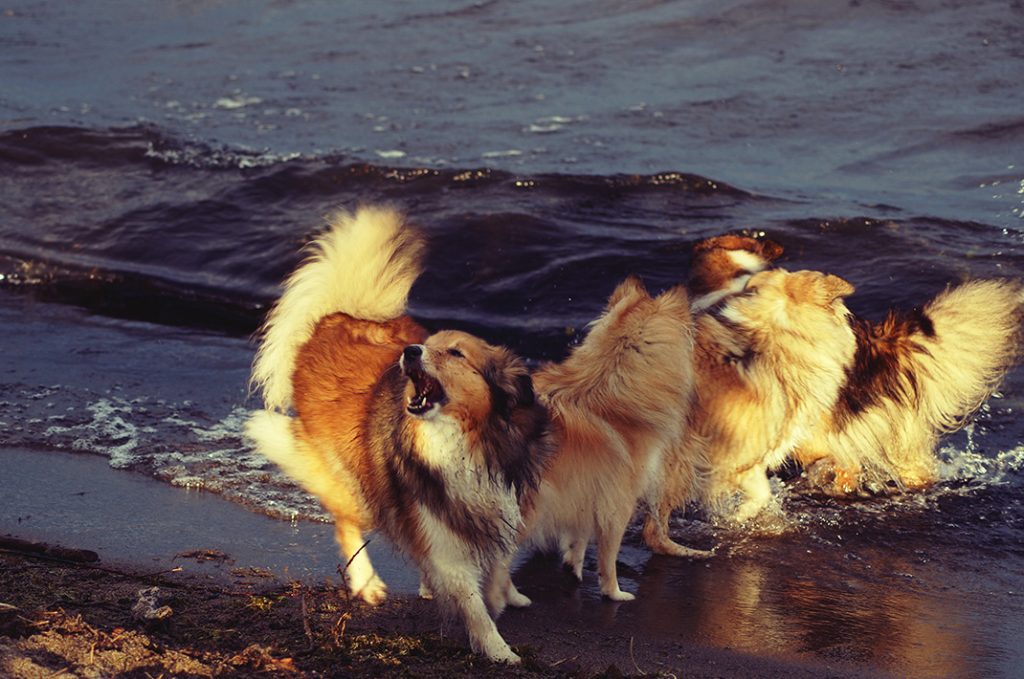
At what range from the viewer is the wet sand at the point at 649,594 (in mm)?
4301

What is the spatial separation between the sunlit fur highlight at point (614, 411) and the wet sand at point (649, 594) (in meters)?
0.32

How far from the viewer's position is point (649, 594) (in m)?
4.97

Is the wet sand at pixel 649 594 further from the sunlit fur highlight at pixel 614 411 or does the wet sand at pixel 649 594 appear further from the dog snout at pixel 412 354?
the dog snout at pixel 412 354

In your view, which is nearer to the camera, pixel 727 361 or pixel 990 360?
pixel 727 361

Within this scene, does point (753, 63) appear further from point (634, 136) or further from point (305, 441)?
point (305, 441)

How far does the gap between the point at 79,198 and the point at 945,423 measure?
8339 millimetres

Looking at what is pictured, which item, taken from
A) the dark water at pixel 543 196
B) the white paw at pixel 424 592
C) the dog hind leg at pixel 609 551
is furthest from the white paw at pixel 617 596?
the white paw at pixel 424 592

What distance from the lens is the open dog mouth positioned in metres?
4.11

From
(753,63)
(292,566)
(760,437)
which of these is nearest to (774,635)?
(760,437)

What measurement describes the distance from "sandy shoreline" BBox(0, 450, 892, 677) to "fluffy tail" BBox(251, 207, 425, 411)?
66cm

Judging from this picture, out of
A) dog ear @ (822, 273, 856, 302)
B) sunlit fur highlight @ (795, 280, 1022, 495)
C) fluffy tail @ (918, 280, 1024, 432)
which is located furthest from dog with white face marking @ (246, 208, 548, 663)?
fluffy tail @ (918, 280, 1024, 432)

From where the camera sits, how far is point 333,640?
3926 mm

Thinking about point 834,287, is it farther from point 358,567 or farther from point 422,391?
point 358,567

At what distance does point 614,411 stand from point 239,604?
1602 millimetres
